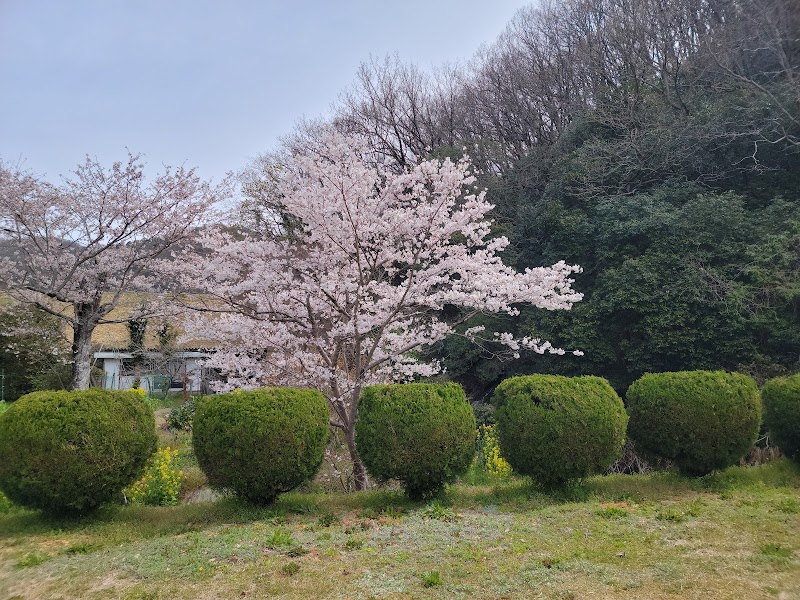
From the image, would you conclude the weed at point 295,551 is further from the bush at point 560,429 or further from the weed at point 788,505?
the weed at point 788,505

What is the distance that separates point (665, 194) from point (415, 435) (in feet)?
35.4

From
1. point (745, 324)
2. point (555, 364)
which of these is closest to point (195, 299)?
point (555, 364)

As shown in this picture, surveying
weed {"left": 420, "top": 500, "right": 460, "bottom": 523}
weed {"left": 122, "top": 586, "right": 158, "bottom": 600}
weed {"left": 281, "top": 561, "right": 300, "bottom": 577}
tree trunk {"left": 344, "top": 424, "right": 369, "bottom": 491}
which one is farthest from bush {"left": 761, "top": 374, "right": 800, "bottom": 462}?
weed {"left": 122, "top": 586, "right": 158, "bottom": 600}

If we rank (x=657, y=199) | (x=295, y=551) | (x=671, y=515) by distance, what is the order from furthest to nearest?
(x=657, y=199) → (x=671, y=515) → (x=295, y=551)

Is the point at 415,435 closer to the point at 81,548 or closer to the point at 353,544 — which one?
the point at 353,544

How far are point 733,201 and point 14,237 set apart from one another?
14147 mm

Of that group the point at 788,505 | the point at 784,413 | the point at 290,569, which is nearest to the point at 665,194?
the point at 784,413

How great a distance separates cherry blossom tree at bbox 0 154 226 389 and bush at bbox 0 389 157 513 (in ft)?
14.1

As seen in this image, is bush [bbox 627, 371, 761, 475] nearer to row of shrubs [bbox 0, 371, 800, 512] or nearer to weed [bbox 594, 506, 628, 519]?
row of shrubs [bbox 0, 371, 800, 512]

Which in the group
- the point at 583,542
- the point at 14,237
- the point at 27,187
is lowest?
the point at 583,542

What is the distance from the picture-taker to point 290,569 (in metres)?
3.51

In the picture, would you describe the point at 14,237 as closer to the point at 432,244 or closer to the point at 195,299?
the point at 195,299

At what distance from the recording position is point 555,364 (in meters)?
13.0

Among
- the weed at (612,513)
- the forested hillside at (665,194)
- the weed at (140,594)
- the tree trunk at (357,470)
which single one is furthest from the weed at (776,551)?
the forested hillside at (665,194)
